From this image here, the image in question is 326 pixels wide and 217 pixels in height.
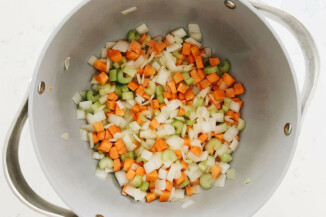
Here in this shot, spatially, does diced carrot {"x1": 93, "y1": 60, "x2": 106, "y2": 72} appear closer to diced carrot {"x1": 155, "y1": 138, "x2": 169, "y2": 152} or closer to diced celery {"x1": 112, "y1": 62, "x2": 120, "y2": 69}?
diced celery {"x1": 112, "y1": 62, "x2": 120, "y2": 69}

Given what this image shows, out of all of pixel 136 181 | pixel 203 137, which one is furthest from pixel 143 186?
pixel 203 137

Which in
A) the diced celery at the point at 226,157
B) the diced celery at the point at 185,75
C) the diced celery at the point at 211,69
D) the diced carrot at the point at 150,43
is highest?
the diced carrot at the point at 150,43

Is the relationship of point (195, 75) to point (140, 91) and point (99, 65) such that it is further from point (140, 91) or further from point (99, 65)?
point (99, 65)

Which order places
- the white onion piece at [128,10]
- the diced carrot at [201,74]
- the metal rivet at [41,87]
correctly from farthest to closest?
the diced carrot at [201,74] → the white onion piece at [128,10] → the metal rivet at [41,87]

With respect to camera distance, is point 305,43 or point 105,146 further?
point 105,146

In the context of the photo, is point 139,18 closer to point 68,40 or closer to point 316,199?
point 68,40

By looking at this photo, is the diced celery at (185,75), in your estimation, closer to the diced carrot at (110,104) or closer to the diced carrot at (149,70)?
the diced carrot at (149,70)

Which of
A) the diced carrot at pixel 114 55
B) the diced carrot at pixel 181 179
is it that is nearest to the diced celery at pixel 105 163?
the diced carrot at pixel 181 179
